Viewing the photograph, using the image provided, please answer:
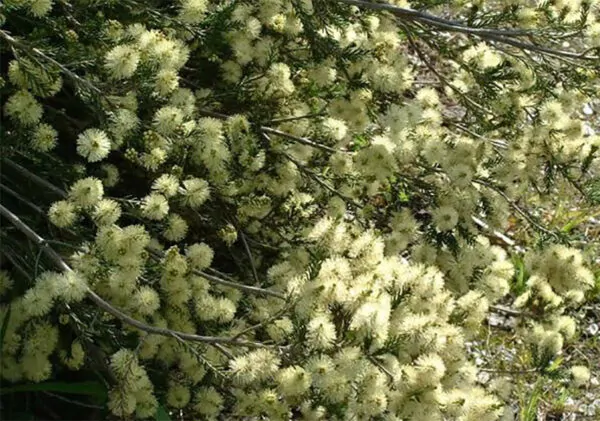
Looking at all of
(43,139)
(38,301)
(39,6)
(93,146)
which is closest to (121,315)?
(38,301)

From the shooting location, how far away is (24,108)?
2.34m

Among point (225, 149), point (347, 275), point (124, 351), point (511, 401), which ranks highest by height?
point (225, 149)

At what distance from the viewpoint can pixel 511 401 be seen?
3082 mm

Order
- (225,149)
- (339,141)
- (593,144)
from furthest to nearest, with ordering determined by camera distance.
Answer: (339,141) → (593,144) → (225,149)

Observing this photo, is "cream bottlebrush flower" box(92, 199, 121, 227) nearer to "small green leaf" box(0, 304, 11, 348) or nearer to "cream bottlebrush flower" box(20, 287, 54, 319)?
"cream bottlebrush flower" box(20, 287, 54, 319)

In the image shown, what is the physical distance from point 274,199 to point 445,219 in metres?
0.52

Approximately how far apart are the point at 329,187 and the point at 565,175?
68 centimetres

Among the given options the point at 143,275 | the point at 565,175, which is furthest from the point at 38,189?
the point at 565,175

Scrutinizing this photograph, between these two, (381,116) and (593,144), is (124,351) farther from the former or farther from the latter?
(593,144)

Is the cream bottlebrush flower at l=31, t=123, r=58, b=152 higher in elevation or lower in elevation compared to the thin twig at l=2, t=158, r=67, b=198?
higher

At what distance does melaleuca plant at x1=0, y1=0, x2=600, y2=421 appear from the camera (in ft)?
7.06

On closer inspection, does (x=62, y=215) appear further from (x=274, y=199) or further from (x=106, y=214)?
(x=274, y=199)

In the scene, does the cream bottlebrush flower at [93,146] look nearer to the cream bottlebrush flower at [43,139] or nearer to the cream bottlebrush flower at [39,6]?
the cream bottlebrush flower at [43,139]

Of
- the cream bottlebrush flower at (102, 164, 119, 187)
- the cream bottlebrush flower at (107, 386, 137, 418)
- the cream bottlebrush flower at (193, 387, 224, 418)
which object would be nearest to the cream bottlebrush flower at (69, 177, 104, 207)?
the cream bottlebrush flower at (102, 164, 119, 187)
